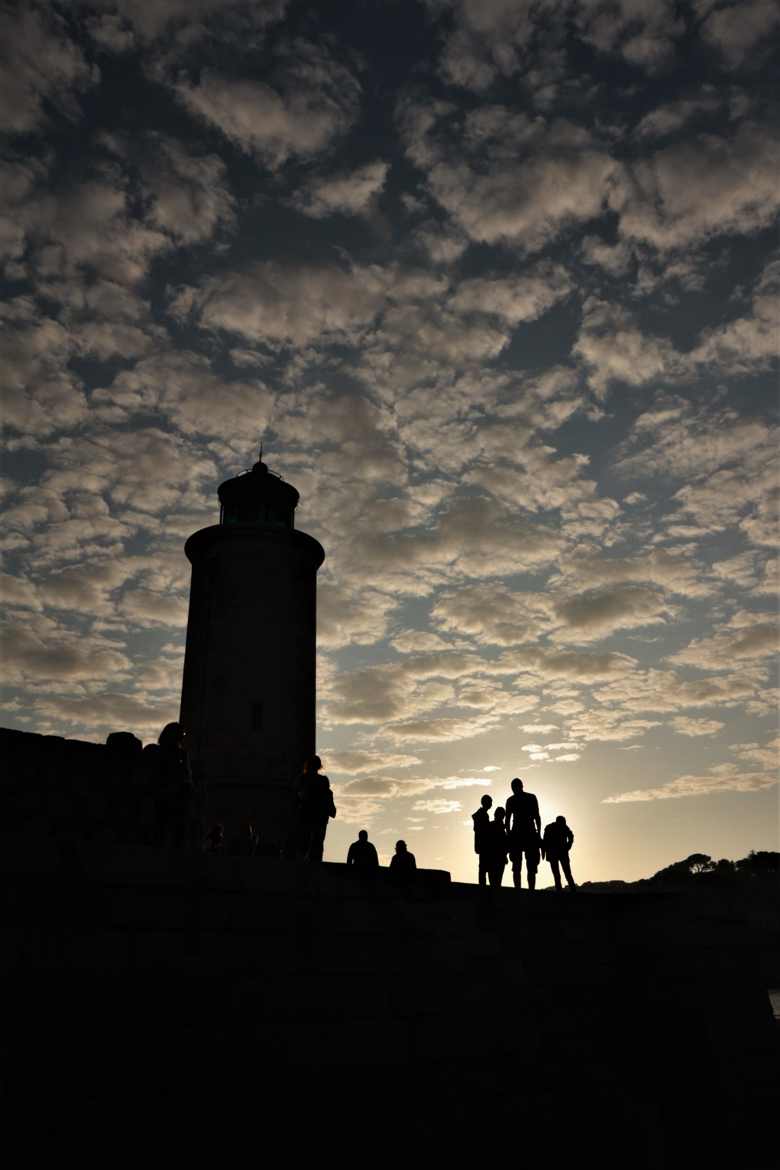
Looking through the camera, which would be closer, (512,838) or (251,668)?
(512,838)

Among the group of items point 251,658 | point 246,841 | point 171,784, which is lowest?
point 171,784

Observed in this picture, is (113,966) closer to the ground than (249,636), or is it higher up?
closer to the ground

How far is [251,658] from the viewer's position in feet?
93.4

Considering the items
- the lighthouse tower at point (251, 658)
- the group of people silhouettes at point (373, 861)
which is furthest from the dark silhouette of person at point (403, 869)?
the lighthouse tower at point (251, 658)

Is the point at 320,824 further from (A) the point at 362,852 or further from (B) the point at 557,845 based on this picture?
(B) the point at 557,845

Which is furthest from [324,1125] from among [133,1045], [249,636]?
[249,636]

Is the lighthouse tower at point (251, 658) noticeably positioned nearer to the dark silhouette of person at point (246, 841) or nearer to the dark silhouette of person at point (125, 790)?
the dark silhouette of person at point (246, 841)

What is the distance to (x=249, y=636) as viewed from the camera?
2861 cm

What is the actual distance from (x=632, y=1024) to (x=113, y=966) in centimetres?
859

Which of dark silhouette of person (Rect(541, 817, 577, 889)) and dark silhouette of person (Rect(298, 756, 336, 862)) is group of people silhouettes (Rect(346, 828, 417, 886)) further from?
dark silhouette of person (Rect(541, 817, 577, 889))

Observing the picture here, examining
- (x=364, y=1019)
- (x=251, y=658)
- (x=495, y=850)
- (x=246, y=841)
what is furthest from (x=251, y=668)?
(x=364, y=1019)

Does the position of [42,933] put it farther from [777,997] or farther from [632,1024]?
[777,997]

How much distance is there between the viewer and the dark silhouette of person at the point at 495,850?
1342 centimetres

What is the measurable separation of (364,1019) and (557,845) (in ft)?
20.1
